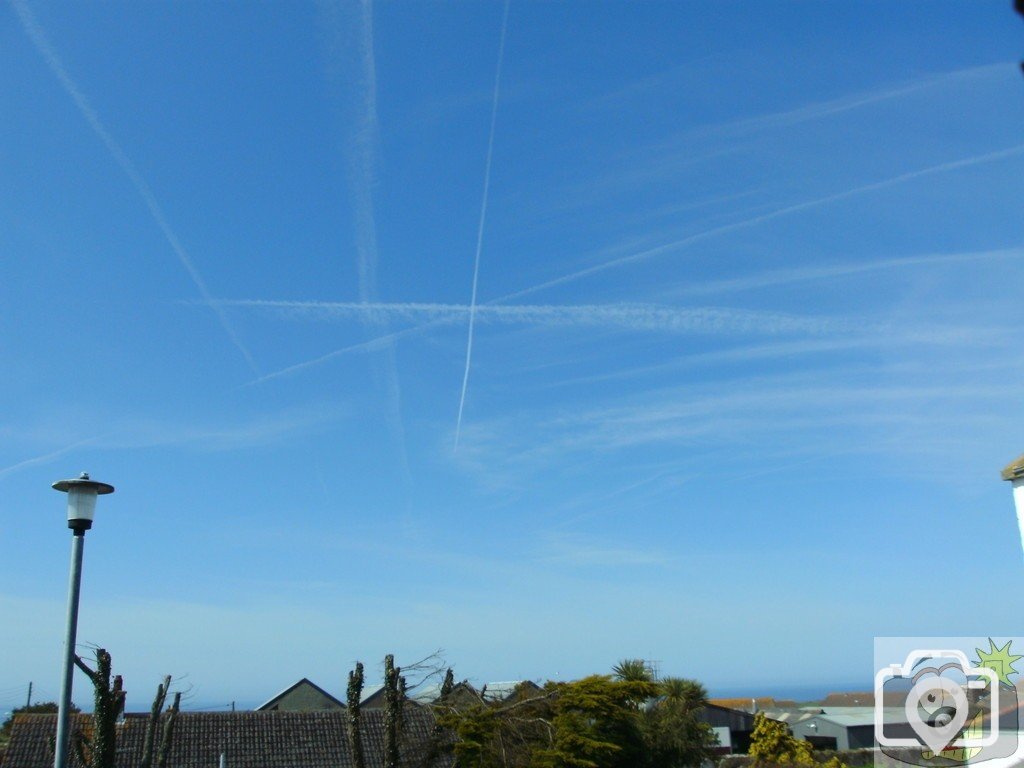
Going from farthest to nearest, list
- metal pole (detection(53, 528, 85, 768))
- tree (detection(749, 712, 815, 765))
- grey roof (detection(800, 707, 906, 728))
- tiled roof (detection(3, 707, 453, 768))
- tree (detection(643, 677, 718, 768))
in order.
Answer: grey roof (detection(800, 707, 906, 728)), tree (detection(749, 712, 815, 765)), tiled roof (detection(3, 707, 453, 768)), tree (detection(643, 677, 718, 768)), metal pole (detection(53, 528, 85, 768))

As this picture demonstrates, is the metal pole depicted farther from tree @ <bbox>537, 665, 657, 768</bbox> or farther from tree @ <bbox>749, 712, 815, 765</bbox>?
tree @ <bbox>749, 712, 815, 765</bbox>

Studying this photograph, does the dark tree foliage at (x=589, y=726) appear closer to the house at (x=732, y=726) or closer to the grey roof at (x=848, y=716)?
the house at (x=732, y=726)

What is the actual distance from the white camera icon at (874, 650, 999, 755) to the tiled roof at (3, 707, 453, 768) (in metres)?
24.9

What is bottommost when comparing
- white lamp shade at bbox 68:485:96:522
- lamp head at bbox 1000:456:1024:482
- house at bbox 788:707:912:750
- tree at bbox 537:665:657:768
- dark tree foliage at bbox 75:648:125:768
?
house at bbox 788:707:912:750

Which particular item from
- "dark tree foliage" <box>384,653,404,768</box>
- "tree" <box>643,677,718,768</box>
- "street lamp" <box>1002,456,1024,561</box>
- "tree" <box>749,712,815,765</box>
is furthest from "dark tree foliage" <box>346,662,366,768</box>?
"tree" <box>749,712,815,765</box>

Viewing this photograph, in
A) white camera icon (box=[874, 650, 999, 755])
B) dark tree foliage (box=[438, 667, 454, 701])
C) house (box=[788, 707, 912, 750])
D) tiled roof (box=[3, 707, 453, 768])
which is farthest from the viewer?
house (box=[788, 707, 912, 750])

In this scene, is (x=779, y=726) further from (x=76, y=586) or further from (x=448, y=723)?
(x=76, y=586)

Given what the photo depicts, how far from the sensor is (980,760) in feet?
43.0

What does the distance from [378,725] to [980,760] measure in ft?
112

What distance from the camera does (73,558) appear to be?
1086cm

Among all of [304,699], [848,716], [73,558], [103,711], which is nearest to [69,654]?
[73,558]

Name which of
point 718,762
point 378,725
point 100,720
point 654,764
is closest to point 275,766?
point 378,725

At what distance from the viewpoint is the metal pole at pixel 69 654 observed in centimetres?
1045

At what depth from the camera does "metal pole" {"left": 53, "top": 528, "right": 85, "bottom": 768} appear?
411 inches
